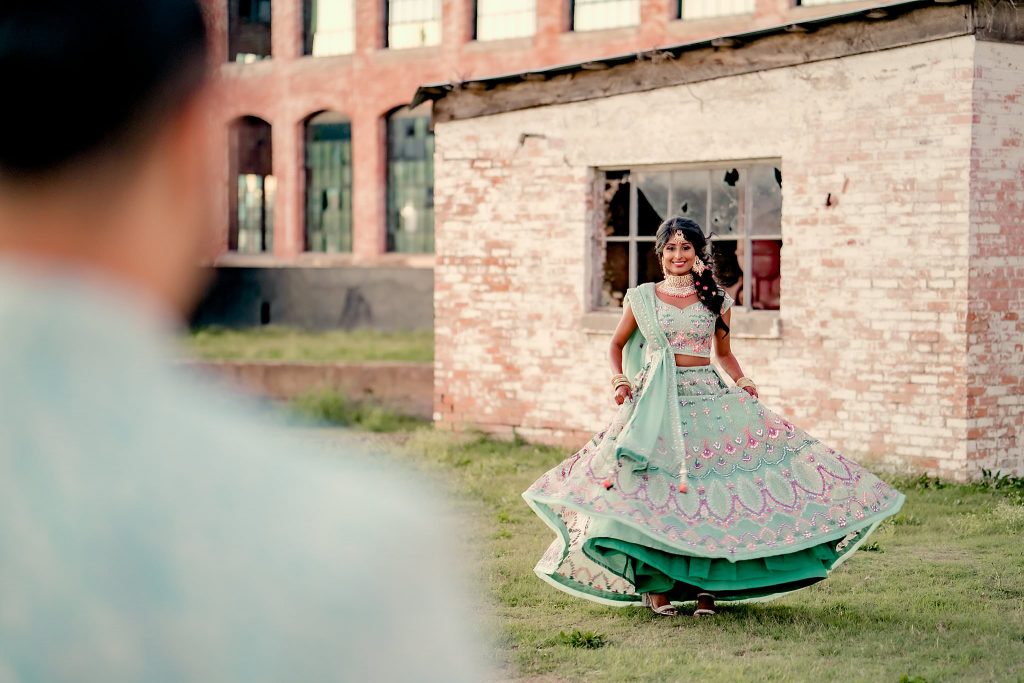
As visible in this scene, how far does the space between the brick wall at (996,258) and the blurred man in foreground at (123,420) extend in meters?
9.71

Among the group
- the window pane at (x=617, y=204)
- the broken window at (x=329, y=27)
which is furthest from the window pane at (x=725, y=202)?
the broken window at (x=329, y=27)

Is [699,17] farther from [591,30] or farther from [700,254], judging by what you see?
[700,254]

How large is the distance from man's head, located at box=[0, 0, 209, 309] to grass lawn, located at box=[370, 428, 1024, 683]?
15.5 ft

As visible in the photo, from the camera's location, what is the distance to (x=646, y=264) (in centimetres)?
1270

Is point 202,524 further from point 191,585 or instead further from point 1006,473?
point 1006,473

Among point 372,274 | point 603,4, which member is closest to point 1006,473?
point 603,4

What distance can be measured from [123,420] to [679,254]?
5847 mm

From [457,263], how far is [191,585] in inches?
504

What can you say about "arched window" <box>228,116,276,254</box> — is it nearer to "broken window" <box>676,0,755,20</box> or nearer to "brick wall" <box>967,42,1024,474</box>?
"broken window" <box>676,0,755,20</box>

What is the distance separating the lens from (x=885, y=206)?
1076cm

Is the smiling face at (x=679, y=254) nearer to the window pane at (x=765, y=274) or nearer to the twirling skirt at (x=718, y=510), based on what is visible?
the twirling skirt at (x=718, y=510)

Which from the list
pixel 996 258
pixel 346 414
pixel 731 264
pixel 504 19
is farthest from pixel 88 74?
pixel 504 19

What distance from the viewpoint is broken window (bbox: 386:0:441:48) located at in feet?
88.9

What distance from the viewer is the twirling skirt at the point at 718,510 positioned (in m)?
6.30
